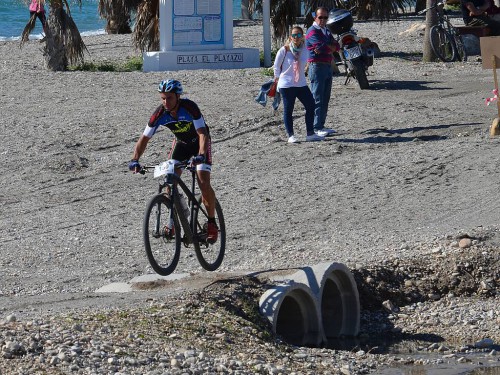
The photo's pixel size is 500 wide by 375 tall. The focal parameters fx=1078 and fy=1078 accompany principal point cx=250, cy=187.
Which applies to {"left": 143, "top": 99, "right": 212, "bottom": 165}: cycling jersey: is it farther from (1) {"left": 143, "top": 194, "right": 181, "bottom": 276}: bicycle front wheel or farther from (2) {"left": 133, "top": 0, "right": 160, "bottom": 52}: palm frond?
(2) {"left": 133, "top": 0, "right": 160, "bottom": 52}: palm frond

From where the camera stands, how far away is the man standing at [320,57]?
15.2 metres

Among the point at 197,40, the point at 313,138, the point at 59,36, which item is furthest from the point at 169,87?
the point at 197,40

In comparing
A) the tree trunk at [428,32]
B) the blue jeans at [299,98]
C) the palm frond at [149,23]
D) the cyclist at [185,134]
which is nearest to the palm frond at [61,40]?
the palm frond at [149,23]

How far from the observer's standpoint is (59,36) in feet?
72.3

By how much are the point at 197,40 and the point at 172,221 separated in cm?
1391

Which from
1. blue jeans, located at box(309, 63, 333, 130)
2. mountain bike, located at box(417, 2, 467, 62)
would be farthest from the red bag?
mountain bike, located at box(417, 2, 467, 62)

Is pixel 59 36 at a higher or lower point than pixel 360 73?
higher

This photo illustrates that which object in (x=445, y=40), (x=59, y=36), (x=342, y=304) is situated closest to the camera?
(x=342, y=304)

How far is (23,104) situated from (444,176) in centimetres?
818

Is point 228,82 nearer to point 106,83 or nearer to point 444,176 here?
point 106,83

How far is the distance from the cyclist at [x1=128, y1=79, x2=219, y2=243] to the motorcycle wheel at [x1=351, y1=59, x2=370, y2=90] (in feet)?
30.9

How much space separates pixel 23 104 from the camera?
18.7 m

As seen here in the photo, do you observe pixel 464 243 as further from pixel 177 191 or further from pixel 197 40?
pixel 197 40

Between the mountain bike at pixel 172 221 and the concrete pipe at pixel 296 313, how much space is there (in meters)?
0.89
